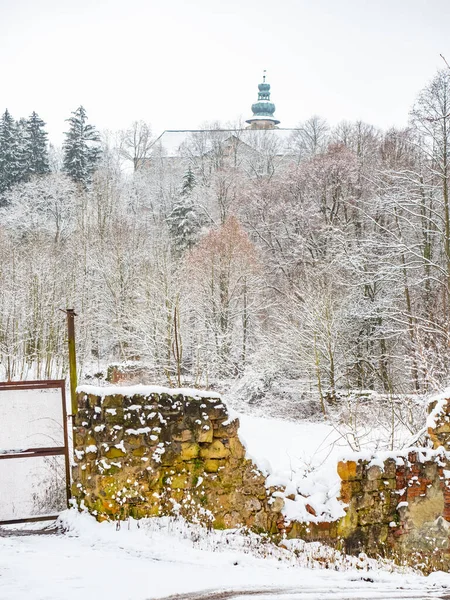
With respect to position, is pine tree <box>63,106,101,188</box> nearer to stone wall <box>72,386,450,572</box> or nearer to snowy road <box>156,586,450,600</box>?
stone wall <box>72,386,450,572</box>

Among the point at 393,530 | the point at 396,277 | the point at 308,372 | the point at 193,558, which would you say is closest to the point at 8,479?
the point at 193,558

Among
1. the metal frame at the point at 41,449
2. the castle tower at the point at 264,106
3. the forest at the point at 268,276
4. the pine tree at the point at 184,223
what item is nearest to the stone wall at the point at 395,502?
the metal frame at the point at 41,449

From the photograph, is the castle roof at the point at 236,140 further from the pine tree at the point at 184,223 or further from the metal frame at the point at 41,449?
the metal frame at the point at 41,449

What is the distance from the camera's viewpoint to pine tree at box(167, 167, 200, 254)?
36250mm

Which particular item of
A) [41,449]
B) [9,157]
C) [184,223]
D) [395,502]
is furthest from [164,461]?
[9,157]

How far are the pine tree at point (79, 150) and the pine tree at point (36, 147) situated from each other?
173 cm

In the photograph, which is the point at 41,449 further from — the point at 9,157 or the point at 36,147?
the point at 36,147

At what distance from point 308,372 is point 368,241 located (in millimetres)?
5991

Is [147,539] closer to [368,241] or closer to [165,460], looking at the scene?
[165,460]

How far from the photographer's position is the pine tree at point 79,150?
163 ft

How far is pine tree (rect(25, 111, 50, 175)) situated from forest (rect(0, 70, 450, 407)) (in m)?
10.7

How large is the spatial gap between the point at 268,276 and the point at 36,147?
89.4 feet

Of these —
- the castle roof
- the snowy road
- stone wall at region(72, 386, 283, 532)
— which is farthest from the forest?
the snowy road

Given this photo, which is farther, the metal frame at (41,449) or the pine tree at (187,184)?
the pine tree at (187,184)
